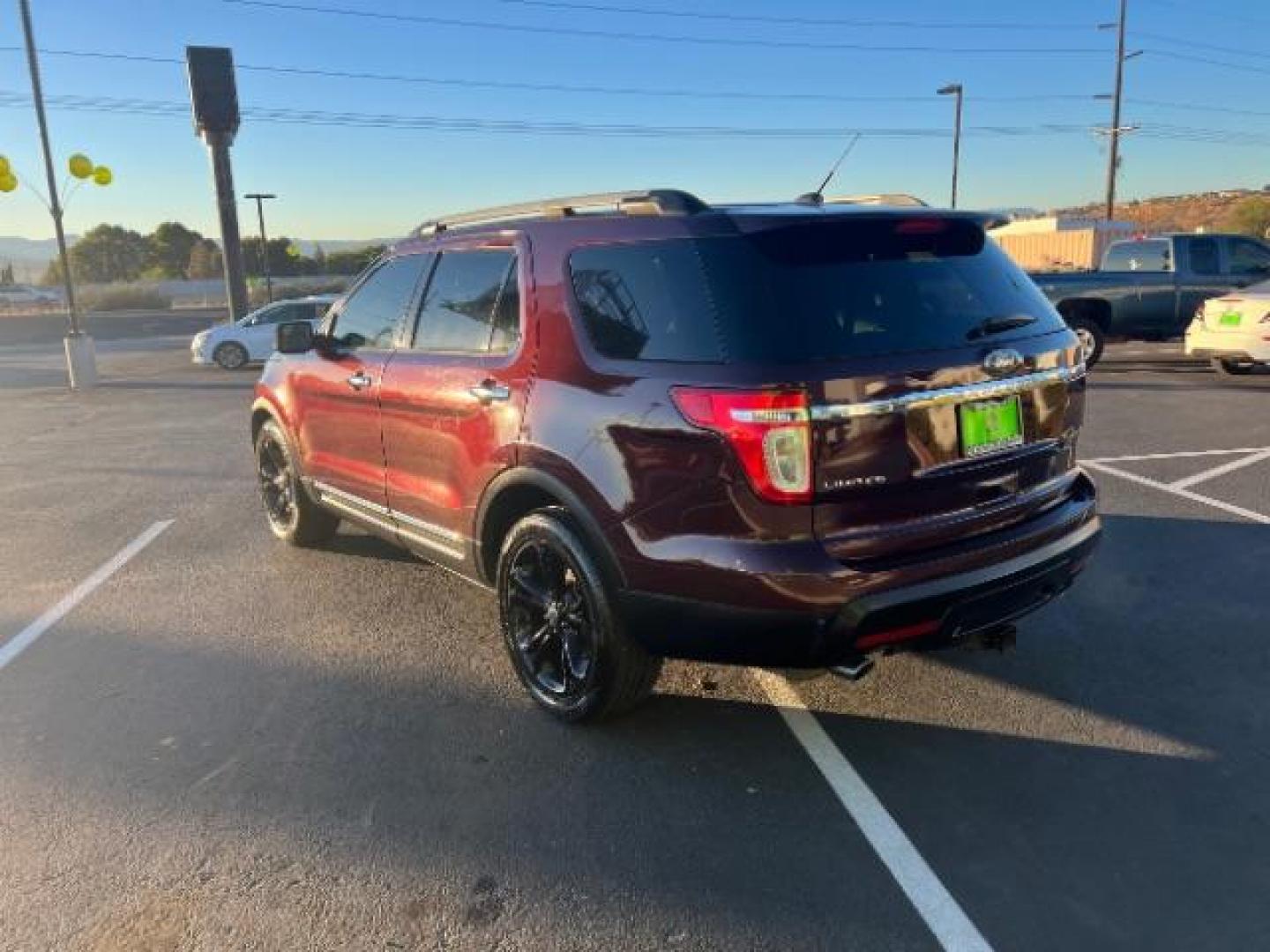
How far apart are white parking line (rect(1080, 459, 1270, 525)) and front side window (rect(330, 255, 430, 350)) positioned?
5106 mm

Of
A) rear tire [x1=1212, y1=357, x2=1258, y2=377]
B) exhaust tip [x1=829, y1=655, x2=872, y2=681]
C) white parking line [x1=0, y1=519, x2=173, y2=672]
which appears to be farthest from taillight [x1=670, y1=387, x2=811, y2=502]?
rear tire [x1=1212, y1=357, x2=1258, y2=377]

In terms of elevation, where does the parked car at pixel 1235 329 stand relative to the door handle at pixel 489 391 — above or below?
below

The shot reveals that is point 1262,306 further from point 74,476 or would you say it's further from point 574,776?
point 74,476

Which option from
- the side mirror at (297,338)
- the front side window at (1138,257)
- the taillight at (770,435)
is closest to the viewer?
the taillight at (770,435)

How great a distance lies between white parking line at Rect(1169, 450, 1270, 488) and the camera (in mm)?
6723

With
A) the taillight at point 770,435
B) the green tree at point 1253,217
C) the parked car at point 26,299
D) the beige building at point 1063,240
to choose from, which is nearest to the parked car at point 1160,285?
the taillight at point 770,435

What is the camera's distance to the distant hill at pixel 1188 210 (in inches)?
2742

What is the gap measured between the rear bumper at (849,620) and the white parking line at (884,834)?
47 centimetres

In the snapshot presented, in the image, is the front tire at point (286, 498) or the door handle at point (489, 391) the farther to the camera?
the front tire at point (286, 498)

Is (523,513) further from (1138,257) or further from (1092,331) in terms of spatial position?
(1138,257)

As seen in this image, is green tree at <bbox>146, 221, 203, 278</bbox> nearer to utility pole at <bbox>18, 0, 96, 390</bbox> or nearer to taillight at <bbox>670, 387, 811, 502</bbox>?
utility pole at <bbox>18, 0, 96, 390</bbox>

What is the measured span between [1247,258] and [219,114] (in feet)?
69.3

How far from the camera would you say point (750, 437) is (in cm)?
273

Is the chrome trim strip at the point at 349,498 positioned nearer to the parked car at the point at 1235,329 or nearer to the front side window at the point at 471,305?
the front side window at the point at 471,305
